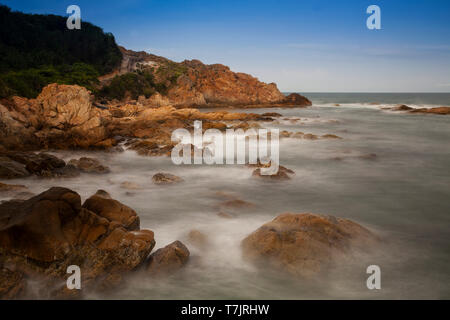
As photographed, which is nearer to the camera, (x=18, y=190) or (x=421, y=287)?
(x=421, y=287)

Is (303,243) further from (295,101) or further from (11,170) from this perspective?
(295,101)

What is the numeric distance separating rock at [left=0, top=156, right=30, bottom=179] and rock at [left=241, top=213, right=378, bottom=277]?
27.1ft

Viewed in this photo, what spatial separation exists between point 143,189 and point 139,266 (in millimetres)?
5067

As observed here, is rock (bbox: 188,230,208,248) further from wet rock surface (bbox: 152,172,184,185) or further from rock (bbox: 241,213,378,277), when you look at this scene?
wet rock surface (bbox: 152,172,184,185)

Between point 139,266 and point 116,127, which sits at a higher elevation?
point 116,127

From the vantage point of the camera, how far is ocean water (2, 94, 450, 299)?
4.53 m

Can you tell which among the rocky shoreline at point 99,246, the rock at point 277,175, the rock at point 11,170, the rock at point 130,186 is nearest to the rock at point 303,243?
the rocky shoreline at point 99,246

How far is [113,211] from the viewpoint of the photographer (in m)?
5.35

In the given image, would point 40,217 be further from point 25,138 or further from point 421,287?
point 25,138

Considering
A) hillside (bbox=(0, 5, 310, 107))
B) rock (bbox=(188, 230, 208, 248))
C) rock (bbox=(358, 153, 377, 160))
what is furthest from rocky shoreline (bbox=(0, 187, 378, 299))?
hillside (bbox=(0, 5, 310, 107))

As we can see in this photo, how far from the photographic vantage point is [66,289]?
399 centimetres

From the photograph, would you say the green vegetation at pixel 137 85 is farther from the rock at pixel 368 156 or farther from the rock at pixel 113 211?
the rock at pixel 113 211

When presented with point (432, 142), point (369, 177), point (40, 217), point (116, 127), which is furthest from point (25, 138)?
Result: point (432, 142)

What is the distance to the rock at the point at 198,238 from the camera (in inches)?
227
